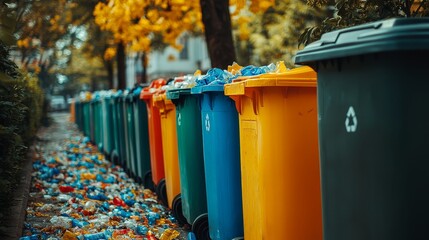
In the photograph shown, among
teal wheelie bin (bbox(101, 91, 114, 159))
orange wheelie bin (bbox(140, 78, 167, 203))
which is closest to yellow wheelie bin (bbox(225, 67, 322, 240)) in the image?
orange wheelie bin (bbox(140, 78, 167, 203))

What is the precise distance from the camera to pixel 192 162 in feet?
18.2

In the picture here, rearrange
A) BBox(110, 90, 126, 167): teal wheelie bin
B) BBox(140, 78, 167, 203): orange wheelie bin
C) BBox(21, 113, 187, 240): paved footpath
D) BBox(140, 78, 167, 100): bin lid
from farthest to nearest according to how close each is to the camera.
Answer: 1. BBox(110, 90, 126, 167): teal wheelie bin
2. BBox(140, 78, 167, 100): bin lid
3. BBox(140, 78, 167, 203): orange wheelie bin
4. BBox(21, 113, 187, 240): paved footpath

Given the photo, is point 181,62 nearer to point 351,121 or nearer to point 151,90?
point 151,90

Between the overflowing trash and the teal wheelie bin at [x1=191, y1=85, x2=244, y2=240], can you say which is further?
the overflowing trash

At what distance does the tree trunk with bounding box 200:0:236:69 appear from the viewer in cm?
1052

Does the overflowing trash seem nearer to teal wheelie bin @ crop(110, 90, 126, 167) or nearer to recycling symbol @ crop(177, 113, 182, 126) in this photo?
teal wheelie bin @ crop(110, 90, 126, 167)

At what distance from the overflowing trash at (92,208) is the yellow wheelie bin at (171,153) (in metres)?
0.20

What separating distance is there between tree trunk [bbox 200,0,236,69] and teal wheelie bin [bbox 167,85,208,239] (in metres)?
4.87

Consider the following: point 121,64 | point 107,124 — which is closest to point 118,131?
point 107,124

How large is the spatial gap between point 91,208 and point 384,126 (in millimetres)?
4667

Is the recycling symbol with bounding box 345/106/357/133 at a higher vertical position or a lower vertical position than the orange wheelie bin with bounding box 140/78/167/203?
higher

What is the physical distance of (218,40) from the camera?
10.6 m

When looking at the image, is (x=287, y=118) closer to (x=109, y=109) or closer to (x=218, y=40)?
→ (x=218, y=40)

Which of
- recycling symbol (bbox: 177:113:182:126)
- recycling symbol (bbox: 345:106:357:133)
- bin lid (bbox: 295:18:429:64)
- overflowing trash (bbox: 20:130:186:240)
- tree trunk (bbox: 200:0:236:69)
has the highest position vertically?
tree trunk (bbox: 200:0:236:69)
